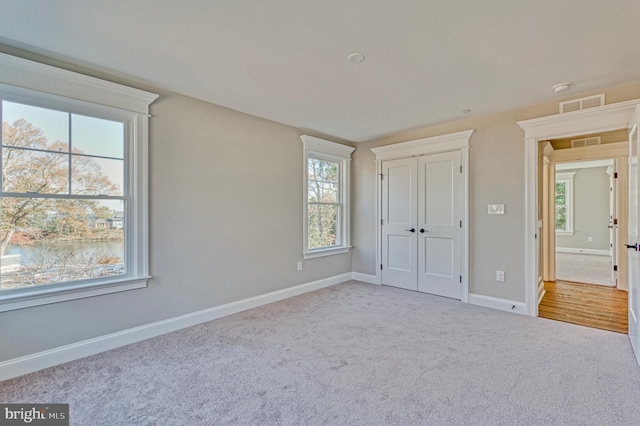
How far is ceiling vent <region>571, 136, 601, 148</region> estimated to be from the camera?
4318mm

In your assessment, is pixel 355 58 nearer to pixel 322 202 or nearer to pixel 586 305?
pixel 322 202

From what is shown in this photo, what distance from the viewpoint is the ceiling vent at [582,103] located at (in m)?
3.01

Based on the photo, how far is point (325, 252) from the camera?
4.75 m

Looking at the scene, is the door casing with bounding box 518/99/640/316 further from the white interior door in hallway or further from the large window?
the large window

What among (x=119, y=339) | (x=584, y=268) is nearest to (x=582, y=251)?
(x=584, y=268)

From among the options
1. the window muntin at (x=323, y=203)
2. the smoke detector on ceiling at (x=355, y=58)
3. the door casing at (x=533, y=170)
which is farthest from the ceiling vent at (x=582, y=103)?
the window muntin at (x=323, y=203)

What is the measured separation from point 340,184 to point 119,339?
11.8 ft

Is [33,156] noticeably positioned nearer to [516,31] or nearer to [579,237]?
[516,31]

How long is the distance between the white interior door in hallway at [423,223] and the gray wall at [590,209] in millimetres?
6231

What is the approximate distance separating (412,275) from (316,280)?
1.45m

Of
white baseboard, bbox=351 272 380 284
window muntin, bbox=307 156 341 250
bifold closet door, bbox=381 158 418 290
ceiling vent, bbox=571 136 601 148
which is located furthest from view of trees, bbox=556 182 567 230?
window muntin, bbox=307 156 341 250

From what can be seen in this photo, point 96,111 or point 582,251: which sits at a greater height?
point 96,111

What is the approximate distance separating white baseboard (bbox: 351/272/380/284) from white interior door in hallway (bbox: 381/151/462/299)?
0.16 metres

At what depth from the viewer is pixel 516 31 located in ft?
6.62
